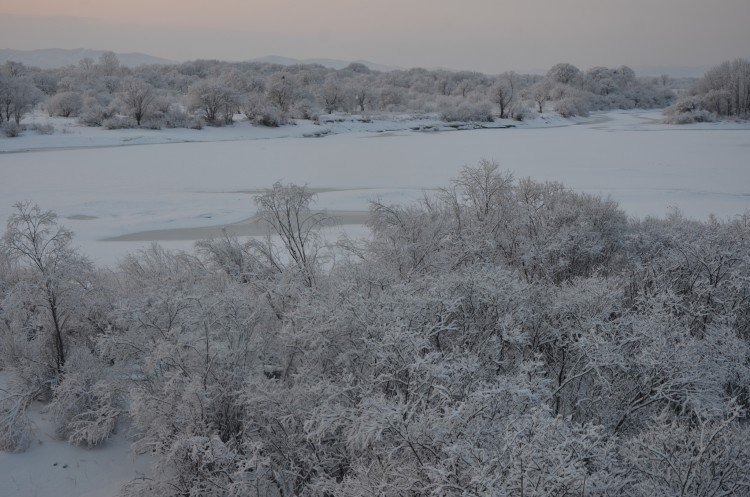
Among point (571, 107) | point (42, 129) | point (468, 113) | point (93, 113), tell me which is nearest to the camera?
point (42, 129)

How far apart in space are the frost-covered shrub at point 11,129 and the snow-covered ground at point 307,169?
0.79 metres

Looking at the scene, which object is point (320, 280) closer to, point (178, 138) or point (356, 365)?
point (356, 365)

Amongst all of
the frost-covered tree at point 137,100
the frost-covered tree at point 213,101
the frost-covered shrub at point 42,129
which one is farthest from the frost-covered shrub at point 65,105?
the frost-covered tree at point 213,101

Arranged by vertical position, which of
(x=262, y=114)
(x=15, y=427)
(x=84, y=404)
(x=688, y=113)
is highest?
(x=262, y=114)

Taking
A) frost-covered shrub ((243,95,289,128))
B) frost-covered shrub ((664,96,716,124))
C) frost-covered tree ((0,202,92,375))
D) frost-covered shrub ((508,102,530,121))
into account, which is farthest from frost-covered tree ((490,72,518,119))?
frost-covered tree ((0,202,92,375))

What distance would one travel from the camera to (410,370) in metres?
5.16

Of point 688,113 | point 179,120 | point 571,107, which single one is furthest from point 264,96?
point 688,113

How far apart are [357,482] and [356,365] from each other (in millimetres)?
1857

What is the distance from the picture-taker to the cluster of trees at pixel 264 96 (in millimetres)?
42062

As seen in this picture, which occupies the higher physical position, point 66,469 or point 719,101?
point 719,101

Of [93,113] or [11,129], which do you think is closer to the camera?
[11,129]

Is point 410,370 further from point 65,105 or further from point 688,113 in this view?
point 688,113

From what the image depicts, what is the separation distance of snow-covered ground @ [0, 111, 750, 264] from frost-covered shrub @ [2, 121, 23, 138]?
2.59 ft

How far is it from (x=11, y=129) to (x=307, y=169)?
21735mm
